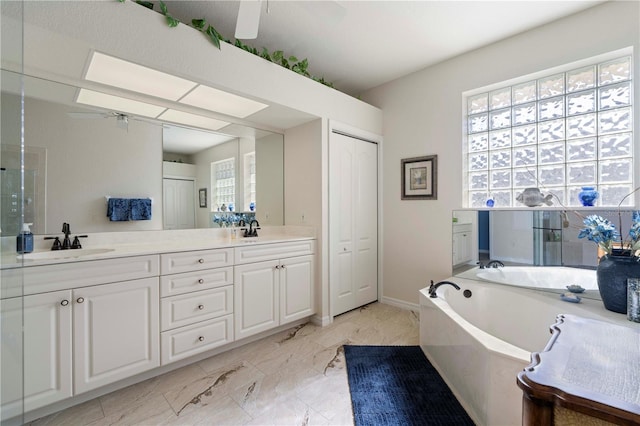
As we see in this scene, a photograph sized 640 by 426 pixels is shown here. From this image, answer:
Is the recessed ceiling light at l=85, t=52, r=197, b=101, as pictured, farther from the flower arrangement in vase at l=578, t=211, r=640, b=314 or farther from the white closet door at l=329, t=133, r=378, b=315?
the flower arrangement in vase at l=578, t=211, r=640, b=314

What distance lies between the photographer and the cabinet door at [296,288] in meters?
2.66

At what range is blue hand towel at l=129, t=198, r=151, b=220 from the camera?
90.1 inches

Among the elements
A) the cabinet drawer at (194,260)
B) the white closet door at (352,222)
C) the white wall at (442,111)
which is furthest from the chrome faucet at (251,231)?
the white wall at (442,111)

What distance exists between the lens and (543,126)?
2568 millimetres

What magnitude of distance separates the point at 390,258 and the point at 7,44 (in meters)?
3.54

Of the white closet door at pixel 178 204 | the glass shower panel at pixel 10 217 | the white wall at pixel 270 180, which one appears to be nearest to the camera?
the glass shower panel at pixel 10 217

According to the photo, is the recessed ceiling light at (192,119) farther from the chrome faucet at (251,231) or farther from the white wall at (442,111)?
the white wall at (442,111)

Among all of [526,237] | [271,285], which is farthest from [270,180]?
[526,237]

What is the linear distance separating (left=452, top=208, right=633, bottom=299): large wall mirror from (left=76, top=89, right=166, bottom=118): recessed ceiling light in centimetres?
310

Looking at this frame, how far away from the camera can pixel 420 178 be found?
324cm

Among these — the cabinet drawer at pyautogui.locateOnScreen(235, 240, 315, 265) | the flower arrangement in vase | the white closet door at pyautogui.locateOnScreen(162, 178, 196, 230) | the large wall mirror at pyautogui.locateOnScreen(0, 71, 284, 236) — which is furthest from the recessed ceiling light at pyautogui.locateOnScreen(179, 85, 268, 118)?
the flower arrangement in vase

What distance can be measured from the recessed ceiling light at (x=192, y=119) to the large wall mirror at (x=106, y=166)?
69mm

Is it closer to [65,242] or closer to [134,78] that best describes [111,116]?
[134,78]

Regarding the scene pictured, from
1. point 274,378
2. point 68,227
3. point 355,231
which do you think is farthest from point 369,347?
point 68,227
